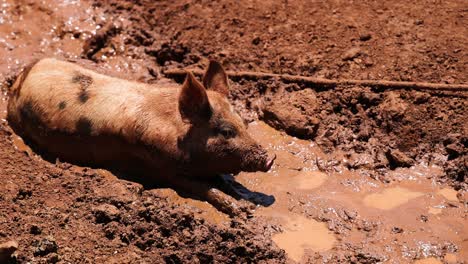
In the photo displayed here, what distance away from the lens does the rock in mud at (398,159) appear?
Answer: 30.4 feet

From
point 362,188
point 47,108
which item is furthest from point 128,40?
point 362,188

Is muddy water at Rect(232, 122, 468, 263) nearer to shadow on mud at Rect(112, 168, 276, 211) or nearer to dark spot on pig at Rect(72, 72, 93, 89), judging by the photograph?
shadow on mud at Rect(112, 168, 276, 211)

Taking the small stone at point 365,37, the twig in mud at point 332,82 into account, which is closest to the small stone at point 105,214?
the twig in mud at point 332,82

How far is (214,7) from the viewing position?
11375mm

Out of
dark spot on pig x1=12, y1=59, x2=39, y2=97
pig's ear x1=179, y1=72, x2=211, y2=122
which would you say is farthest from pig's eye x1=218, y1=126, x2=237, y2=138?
dark spot on pig x1=12, y1=59, x2=39, y2=97

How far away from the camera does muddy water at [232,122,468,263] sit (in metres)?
7.82

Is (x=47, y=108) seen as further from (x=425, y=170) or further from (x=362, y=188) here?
(x=425, y=170)

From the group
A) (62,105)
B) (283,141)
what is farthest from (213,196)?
(62,105)

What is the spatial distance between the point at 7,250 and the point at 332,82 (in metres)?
4.95

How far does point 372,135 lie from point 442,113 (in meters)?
0.90

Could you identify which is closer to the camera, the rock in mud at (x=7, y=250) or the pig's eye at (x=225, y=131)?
the rock in mud at (x=7, y=250)

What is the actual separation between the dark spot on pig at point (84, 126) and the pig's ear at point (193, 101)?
1.13m

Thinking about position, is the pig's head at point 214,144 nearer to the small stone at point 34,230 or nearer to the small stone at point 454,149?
the small stone at point 34,230

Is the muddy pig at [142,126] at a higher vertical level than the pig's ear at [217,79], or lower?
lower
